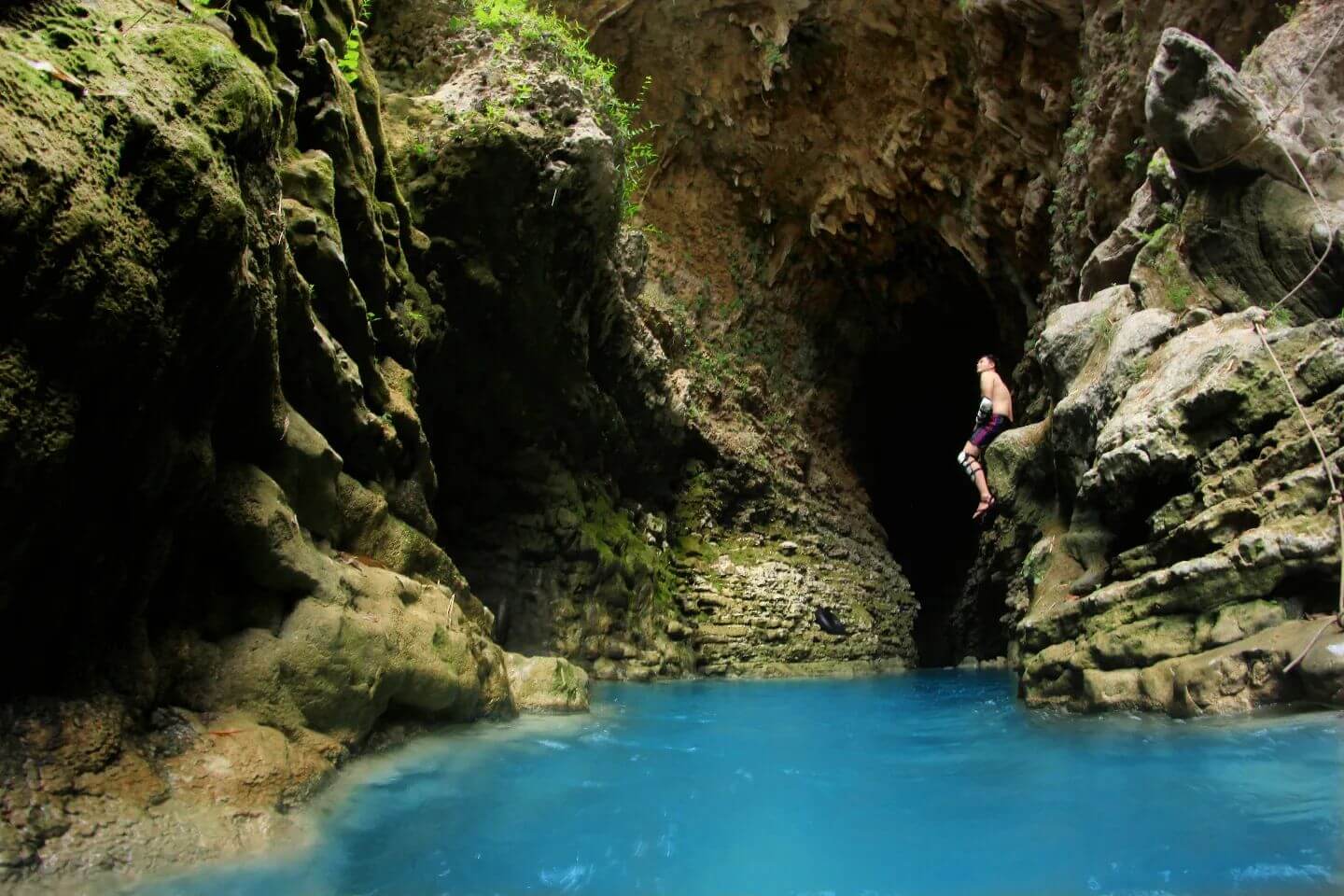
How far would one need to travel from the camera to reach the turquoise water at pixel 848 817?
8.55 ft

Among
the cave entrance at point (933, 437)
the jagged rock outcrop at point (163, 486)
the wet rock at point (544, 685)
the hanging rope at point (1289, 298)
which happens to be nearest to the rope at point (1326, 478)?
the hanging rope at point (1289, 298)

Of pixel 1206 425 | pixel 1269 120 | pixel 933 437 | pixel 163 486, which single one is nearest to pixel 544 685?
pixel 163 486

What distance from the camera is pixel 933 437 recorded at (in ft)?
65.2

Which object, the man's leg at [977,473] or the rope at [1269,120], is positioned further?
the man's leg at [977,473]

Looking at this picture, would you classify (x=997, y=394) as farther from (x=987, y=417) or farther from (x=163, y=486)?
(x=163, y=486)

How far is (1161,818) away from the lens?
3.07m

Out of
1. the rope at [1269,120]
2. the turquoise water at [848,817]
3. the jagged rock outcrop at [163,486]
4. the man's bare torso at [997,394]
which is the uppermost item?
the rope at [1269,120]

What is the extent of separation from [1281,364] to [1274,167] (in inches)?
83.1

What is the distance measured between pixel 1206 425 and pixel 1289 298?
137cm

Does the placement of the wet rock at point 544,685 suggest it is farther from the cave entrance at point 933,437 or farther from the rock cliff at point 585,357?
the cave entrance at point 933,437

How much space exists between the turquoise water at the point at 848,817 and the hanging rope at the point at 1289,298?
49 cm

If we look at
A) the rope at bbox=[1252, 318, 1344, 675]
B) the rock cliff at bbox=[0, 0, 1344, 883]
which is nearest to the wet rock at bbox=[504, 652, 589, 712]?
the rock cliff at bbox=[0, 0, 1344, 883]

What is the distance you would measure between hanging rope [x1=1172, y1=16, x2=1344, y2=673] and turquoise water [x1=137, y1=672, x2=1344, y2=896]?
493 millimetres

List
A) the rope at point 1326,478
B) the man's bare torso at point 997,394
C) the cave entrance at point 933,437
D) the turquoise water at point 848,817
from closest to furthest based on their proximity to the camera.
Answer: the turquoise water at point 848,817 < the rope at point 1326,478 < the man's bare torso at point 997,394 < the cave entrance at point 933,437
